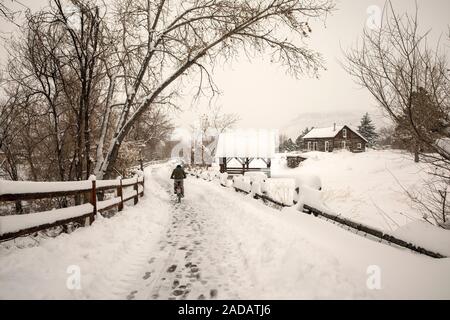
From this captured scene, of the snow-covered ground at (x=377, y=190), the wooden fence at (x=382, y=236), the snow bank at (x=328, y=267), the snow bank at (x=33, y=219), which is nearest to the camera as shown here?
the snow bank at (x=328, y=267)

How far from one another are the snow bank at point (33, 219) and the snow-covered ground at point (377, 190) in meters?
5.68

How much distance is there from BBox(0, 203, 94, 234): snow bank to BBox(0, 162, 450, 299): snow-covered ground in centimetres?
40

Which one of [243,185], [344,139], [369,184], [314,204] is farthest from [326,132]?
[314,204]

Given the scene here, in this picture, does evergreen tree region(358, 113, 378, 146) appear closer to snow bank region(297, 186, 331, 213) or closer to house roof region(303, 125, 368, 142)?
house roof region(303, 125, 368, 142)

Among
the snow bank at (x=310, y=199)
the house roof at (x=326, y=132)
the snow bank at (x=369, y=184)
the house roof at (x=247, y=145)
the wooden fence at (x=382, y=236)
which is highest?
A: the house roof at (x=326, y=132)

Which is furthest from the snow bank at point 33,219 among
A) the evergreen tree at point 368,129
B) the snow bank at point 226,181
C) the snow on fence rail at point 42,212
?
the evergreen tree at point 368,129

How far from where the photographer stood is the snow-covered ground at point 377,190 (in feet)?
14.9

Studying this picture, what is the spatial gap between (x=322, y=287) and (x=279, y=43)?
29.6 ft

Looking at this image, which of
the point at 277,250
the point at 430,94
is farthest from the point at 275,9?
the point at 277,250

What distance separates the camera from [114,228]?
6.93m

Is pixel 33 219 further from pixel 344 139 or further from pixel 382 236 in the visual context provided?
pixel 344 139

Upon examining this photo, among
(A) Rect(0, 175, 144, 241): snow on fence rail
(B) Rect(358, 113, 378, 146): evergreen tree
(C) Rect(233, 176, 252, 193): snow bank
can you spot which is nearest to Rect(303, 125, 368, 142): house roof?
(B) Rect(358, 113, 378, 146): evergreen tree

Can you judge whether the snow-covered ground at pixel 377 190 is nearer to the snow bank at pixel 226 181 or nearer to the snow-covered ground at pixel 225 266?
the snow-covered ground at pixel 225 266

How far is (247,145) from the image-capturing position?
3525 cm
